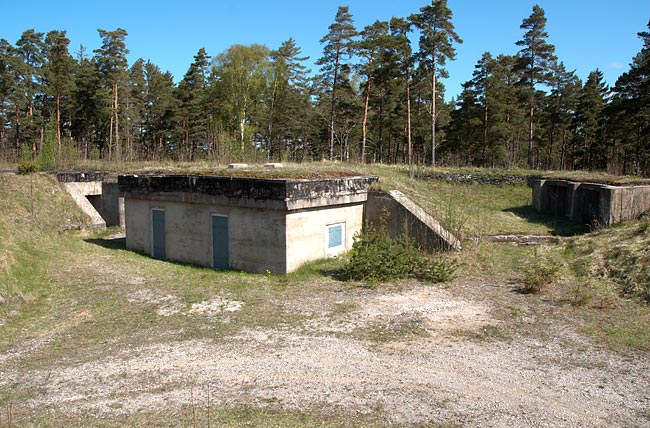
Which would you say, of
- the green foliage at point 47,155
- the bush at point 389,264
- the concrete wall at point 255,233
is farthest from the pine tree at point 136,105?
the bush at point 389,264

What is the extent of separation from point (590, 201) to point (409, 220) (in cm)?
705

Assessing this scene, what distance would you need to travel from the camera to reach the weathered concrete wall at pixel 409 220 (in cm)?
1270

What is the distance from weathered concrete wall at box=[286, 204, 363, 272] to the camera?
11.8m

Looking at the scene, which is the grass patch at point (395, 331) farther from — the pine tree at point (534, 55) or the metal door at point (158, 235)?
the pine tree at point (534, 55)

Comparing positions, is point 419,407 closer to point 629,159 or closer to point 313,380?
point 313,380

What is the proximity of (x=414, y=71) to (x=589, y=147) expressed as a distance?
14.7 m

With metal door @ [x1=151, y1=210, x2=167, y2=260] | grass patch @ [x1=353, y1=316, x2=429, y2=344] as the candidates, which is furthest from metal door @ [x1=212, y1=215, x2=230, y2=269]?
grass patch @ [x1=353, y1=316, x2=429, y2=344]

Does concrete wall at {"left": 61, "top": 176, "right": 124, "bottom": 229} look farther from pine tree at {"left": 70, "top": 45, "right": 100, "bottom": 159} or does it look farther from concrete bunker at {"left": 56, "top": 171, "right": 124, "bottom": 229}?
pine tree at {"left": 70, "top": 45, "right": 100, "bottom": 159}

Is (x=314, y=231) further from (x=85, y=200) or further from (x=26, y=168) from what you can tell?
(x=26, y=168)

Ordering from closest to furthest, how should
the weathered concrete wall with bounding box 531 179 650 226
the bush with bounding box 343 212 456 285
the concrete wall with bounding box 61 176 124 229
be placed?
1. the bush with bounding box 343 212 456 285
2. the weathered concrete wall with bounding box 531 179 650 226
3. the concrete wall with bounding box 61 176 124 229

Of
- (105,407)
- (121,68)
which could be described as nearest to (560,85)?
(121,68)

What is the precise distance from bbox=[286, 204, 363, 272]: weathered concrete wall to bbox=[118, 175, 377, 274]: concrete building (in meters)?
0.02

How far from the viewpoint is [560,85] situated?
36.0m

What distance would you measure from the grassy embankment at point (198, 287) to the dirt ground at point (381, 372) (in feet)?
0.89
